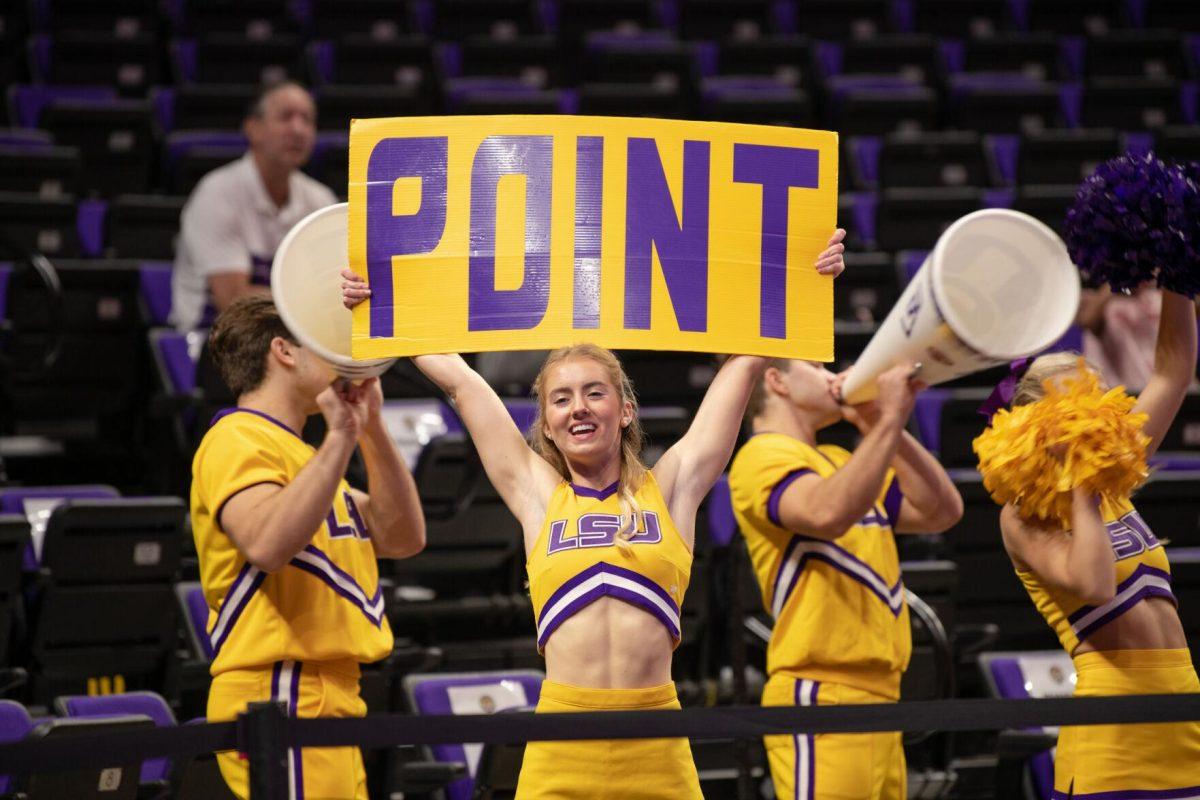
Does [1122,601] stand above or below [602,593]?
below

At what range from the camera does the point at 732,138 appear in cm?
307

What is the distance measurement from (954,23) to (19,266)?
6.05 metres

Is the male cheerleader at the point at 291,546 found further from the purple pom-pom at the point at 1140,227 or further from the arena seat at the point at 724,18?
the arena seat at the point at 724,18

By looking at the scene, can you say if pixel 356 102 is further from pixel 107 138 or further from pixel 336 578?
pixel 336 578

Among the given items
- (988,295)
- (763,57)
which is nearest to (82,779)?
(988,295)

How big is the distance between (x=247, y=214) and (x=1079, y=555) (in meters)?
3.83

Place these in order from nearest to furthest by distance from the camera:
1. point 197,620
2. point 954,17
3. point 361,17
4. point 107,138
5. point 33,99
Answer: point 197,620, point 107,138, point 33,99, point 361,17, point 954,17

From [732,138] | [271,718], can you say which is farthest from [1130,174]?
[271,718]

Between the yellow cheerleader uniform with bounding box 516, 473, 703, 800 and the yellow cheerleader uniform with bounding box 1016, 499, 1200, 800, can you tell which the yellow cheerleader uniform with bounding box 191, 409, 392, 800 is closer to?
the yellow cheerleader uniform with bounding box 516, 473, 703, 800

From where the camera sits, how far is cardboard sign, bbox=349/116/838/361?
2.98 m

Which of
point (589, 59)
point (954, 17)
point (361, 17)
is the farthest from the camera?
point (954, 17)

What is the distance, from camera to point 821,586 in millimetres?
3717

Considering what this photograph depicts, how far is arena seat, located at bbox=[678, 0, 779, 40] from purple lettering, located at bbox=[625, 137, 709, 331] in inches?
253

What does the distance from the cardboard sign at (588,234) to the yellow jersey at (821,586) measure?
0.80m
